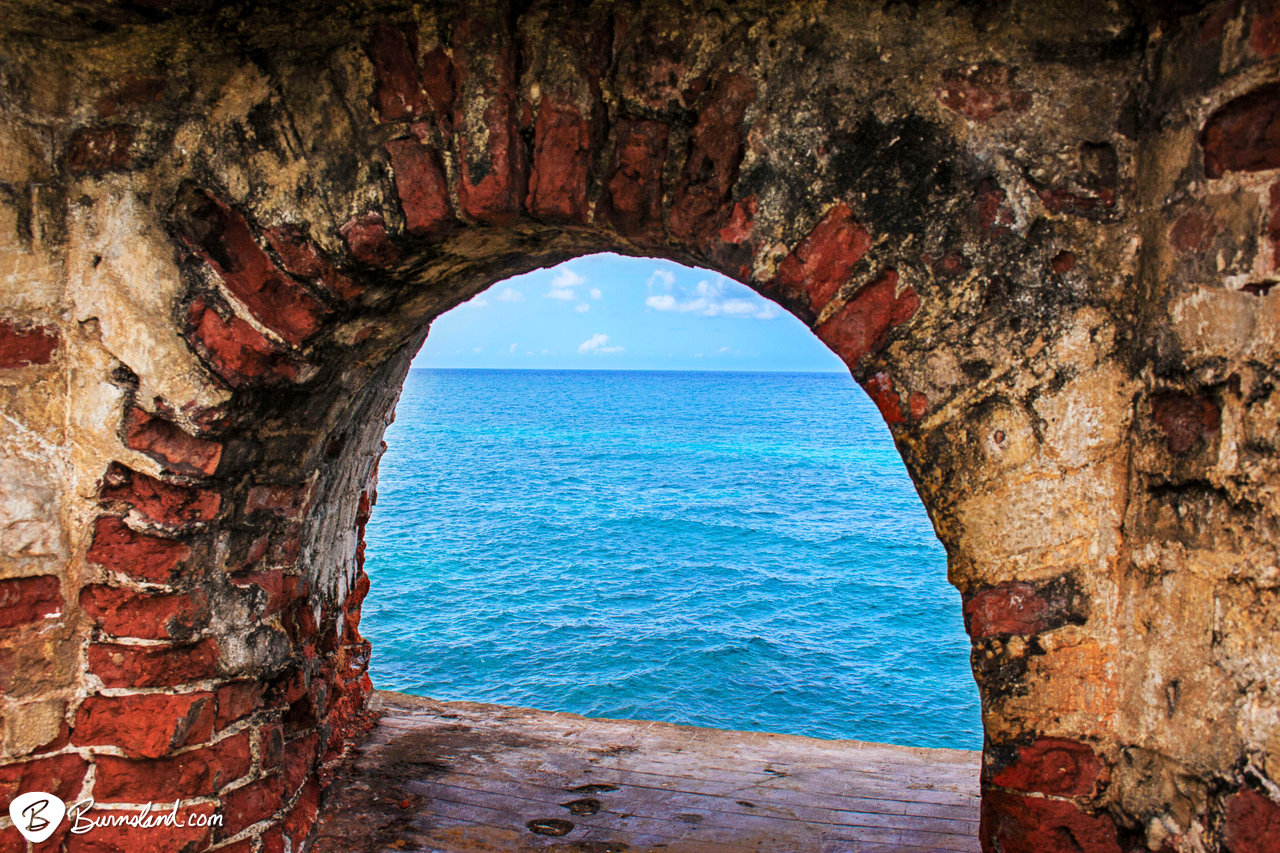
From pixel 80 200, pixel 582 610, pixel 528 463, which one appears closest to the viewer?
pixel 80 200

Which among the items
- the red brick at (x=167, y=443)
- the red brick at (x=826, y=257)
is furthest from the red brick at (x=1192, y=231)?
the red brick at (x=167, y=443)

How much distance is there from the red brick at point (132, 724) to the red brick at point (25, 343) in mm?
876

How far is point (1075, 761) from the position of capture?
177cm

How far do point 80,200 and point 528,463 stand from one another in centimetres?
3615

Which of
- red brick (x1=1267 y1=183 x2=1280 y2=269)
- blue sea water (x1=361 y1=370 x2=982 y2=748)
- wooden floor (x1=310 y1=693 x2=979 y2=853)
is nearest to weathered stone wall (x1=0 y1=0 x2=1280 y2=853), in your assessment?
red brick (x1=1267 y1=183 x2=1280 y2=269)

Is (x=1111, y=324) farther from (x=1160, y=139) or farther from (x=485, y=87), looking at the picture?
(x=485, y=87)

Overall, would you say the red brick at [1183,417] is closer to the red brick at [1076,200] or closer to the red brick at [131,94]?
the red brick at [1076,200]

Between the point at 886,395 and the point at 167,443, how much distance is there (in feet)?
5.77

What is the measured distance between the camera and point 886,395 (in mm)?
1861

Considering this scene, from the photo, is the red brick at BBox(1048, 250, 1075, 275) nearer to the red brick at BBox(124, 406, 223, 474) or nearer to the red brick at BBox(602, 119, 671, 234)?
the red brick at BBox(602, 119, 671, 234)

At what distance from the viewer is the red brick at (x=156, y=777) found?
7.29 ft

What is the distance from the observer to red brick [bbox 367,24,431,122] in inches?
78.3

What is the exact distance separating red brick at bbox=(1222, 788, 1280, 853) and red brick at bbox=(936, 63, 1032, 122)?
4.43 feet

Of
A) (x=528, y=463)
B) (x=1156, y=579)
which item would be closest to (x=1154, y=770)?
(x=1156, y=579)
